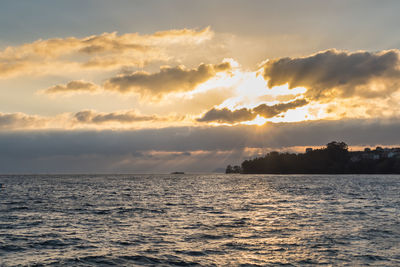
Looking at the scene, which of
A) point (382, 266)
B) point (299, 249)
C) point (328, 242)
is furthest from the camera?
point (328, 242)

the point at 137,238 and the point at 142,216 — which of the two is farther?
the point at 142,216

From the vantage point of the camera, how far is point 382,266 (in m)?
22.3

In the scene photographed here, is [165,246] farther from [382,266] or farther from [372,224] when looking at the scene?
[372,224]

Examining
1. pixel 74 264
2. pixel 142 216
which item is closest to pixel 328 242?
pixel 74 264

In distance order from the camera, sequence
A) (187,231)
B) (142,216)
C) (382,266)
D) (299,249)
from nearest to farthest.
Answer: (382,266)
(299,249)
(187,231)
(142,216)

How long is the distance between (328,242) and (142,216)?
26.5m

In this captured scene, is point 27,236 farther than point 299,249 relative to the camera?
Yes

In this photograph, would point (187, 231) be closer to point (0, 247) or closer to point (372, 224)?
point (0, 247)

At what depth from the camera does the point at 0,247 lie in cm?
2842

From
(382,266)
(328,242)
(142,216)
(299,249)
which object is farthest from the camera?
(142,216)

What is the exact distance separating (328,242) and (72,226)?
27180 millimetres

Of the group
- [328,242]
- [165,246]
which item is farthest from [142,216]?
[328,242]

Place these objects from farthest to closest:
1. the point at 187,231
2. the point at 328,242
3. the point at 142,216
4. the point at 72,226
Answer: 1. the point at 142,216
2. the point at 72,226
3. the point at 187,231
4. the point at 328,242

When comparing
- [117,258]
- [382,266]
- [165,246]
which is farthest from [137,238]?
[382,266]
